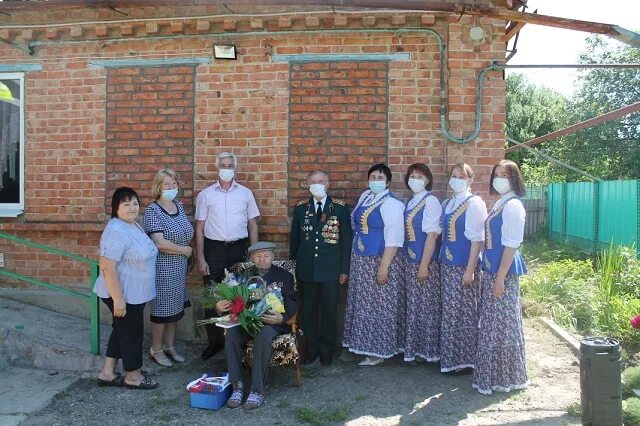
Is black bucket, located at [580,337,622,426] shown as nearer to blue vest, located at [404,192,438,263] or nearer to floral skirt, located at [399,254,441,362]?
floral skirt, located at [399,254,441,362]

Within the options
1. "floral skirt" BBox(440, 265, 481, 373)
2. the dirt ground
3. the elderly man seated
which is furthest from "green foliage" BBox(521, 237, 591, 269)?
the elderly man seated

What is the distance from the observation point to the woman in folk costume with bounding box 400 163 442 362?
532 centimetres

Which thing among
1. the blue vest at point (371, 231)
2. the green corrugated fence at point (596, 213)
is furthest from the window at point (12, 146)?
the green corrugated fence at point (596, 213)

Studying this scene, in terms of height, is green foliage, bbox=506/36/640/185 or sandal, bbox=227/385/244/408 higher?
green foliage, bbox=506/36/640/185

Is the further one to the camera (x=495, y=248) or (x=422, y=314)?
(x=422, y=314)

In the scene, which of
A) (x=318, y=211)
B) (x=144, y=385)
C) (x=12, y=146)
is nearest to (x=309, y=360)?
(x=318, y=211)

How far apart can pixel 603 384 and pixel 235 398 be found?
271 centimetres

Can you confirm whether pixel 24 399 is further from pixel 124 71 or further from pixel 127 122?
pixel 124 71

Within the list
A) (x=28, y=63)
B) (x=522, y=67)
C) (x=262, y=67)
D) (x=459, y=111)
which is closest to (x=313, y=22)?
(x=262, y=67)

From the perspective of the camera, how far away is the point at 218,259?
225 inches

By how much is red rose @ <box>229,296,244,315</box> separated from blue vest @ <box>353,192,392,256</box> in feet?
4.15

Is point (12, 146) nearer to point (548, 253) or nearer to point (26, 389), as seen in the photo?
point (26, 389)

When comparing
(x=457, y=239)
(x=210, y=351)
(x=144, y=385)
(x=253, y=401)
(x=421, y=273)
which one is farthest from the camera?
(x=210, y=351)

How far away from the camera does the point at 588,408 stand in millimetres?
3986
